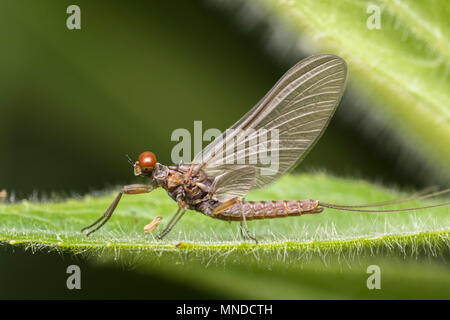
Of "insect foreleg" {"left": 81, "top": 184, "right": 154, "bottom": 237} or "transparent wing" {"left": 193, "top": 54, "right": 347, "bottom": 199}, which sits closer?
"transparent wing" {"left": 193, "top": 54, "right": 347, "bottom": 199}

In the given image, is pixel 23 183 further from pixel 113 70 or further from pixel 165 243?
pixel 165 243

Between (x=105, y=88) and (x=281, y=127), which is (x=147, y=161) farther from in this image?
(x=105, y=88)

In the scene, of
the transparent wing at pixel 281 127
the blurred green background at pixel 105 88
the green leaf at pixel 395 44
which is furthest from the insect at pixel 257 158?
the blurred green background at pixel 105 88

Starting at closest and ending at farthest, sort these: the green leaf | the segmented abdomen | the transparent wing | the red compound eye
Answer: the green leaf → the transparent wing → the segmented abdomen → the red compound eye

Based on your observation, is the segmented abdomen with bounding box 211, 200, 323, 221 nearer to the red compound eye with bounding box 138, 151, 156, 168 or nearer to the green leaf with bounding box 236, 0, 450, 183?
the red compound eye with bounding box 138, 151, 156, 168

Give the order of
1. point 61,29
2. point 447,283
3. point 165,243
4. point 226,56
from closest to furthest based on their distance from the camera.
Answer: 1. point 165,243
2. point 447,283
3. point 226,56
4. point 61,29

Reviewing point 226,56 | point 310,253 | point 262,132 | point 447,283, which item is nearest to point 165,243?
point 310,253

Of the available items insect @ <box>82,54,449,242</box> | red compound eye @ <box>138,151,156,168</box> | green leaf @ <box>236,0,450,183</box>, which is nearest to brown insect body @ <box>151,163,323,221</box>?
insect @ <box>82,54,449,242</box>
